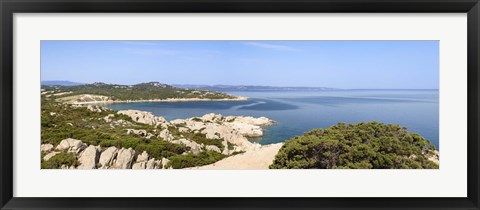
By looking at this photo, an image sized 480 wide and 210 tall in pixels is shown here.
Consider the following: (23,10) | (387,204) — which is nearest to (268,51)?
(387,204)

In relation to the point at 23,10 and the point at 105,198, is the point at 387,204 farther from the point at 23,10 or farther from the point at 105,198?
the point at 23,10

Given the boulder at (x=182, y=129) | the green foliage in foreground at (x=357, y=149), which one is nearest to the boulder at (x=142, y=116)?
the boulder at (x=182, y=129)

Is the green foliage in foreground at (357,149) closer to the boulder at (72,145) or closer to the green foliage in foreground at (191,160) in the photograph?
the green foliage in foreground at (191,160)

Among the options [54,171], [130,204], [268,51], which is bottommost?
[130,204]

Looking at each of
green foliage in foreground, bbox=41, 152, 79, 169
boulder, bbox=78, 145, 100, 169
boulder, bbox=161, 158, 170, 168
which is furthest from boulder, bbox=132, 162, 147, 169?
green foliage in foreground, bbox=41, 152, 79, 169

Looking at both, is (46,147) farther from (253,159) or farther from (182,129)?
(253,159)

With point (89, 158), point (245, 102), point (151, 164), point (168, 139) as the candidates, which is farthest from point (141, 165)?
point (245, 102)
